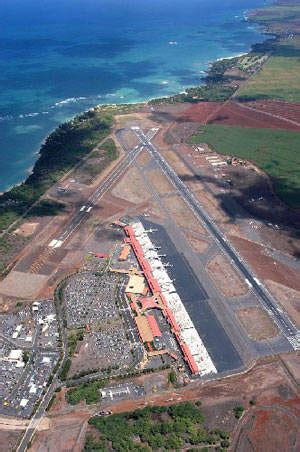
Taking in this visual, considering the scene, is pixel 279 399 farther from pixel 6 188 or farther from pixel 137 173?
pixel 6 188

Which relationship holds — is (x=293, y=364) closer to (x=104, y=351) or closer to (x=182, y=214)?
(x=104, y=351)

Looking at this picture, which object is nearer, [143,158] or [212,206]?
[212,206]

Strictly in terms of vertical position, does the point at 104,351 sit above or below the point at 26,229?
below

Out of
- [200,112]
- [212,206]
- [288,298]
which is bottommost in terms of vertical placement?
[288,298]

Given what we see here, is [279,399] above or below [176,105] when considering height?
below

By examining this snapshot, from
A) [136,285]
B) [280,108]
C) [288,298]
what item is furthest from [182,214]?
[280,108]

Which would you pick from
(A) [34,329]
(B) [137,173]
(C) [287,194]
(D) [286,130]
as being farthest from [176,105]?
(A) [34,329]

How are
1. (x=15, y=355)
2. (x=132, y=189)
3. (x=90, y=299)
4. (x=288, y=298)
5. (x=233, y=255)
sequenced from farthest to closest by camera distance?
(x=132, y=189) < (x=233, y=255) < (x=90, y=299) < (x=288, y=298) < (x=15, y=355)
